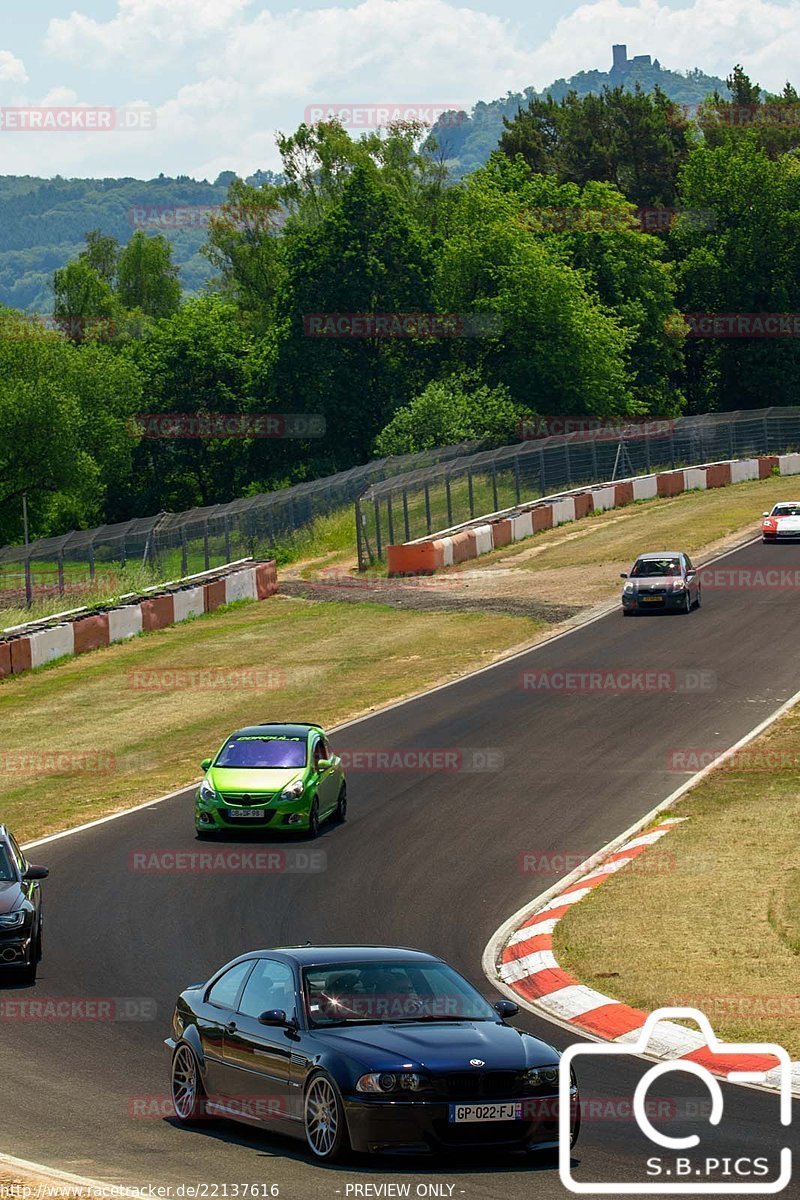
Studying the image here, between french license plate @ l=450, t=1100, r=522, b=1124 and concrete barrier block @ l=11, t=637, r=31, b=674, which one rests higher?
french license plate @ l=450, t=1100, r=522, b=1124

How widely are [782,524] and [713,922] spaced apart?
37311 mm

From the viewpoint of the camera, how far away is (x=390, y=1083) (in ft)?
33.9

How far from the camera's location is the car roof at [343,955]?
11859mm

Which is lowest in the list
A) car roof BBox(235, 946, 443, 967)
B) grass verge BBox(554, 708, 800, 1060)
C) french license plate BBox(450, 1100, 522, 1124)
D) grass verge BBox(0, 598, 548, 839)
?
grass verge BBox(0, 598, 548, 839)

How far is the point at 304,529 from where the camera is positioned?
62406 millimetres

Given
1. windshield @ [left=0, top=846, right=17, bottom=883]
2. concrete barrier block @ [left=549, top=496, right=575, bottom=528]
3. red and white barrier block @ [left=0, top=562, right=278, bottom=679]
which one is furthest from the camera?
concrete barrier block @ [left=549, top=496, right=575, bottom=528]

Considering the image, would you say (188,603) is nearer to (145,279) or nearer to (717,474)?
(717,474)

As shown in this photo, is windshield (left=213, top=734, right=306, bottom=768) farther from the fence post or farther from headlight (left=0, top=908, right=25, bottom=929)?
the fence post

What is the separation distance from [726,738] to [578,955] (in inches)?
513

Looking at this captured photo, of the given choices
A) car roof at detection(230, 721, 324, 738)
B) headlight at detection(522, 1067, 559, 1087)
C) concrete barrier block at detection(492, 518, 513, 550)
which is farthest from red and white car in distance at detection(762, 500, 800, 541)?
headlight at detection(522, 1067, 559, 1087)

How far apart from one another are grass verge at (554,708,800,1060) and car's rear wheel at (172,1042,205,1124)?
4598 millimetres

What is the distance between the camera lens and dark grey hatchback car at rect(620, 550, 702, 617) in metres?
43.9

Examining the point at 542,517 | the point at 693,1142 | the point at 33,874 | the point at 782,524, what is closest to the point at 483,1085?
the point at 693,1142

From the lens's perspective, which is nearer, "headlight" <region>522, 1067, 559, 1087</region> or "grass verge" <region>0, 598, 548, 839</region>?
"headlight" <region>522, 1067, 559, 1087</region>
